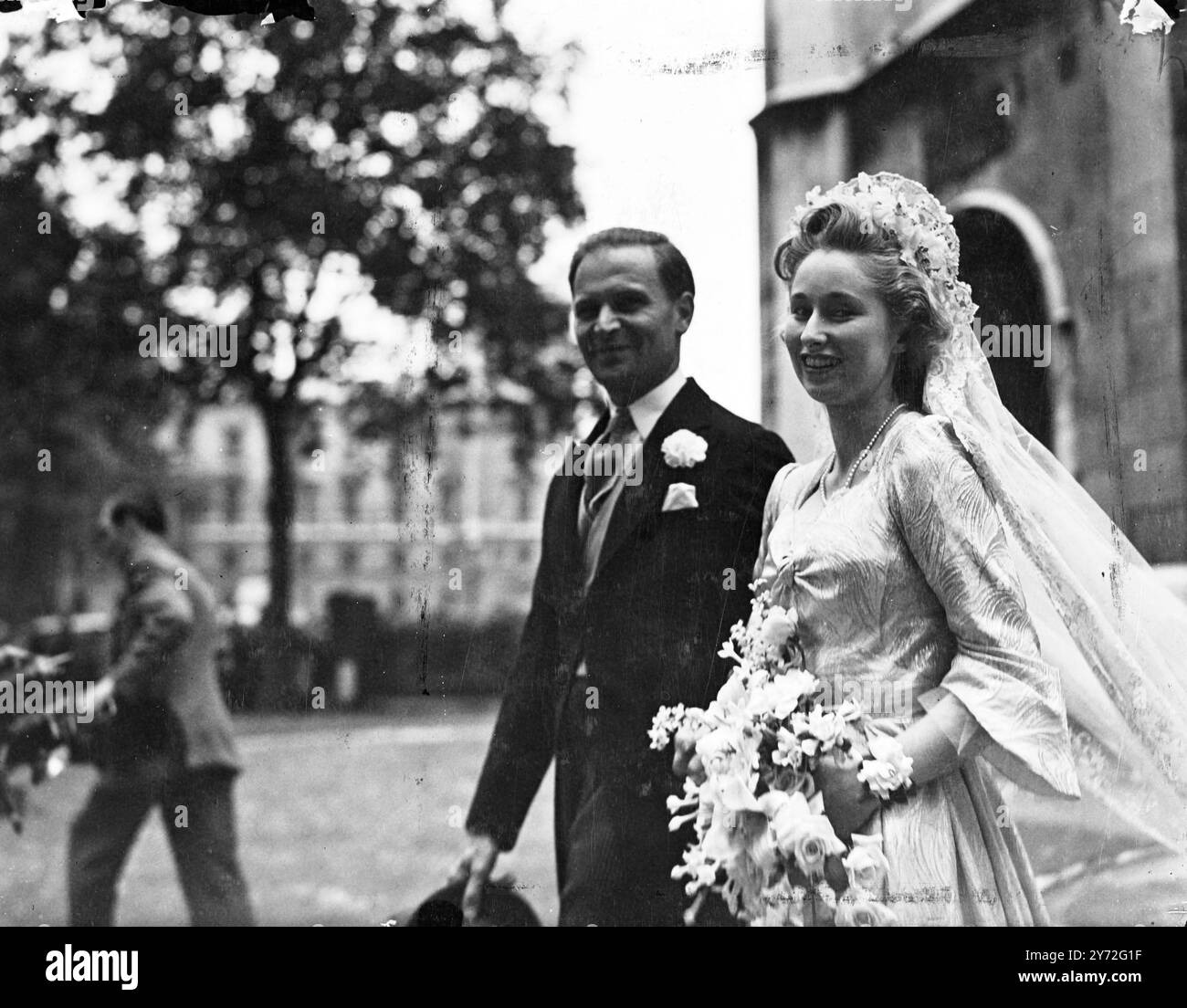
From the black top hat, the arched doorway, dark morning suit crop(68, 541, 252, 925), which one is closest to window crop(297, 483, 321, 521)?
dark morning suit crop(68, 541, 252, 925)

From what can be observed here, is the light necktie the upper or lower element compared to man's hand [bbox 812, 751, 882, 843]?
upper

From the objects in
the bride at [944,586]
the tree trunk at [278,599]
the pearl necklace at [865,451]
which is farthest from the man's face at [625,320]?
the tree trunk at [278,599]

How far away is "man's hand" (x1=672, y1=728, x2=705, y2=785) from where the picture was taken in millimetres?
3236

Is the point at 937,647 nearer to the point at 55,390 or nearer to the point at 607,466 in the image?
the point at 607,466

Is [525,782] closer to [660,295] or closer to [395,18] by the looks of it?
[660,295]

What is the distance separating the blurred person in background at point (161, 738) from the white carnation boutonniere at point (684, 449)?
1.35m

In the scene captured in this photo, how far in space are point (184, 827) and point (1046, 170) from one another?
9.93ft

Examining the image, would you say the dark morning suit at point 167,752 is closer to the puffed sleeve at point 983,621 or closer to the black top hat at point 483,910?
the black top hat at point 483,910

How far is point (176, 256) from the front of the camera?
3861 mm

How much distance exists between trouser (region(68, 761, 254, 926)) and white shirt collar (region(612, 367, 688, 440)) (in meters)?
1.50

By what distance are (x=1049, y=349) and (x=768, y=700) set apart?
135cm

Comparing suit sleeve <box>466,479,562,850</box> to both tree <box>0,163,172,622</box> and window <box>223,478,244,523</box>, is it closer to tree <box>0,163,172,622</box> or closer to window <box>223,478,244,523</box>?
window <box>223,478,244,523</box>

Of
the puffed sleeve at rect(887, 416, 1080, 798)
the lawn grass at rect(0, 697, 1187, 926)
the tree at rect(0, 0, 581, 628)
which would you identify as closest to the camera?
the puffed sleeve at rect(887, 416, 1080, 798)
